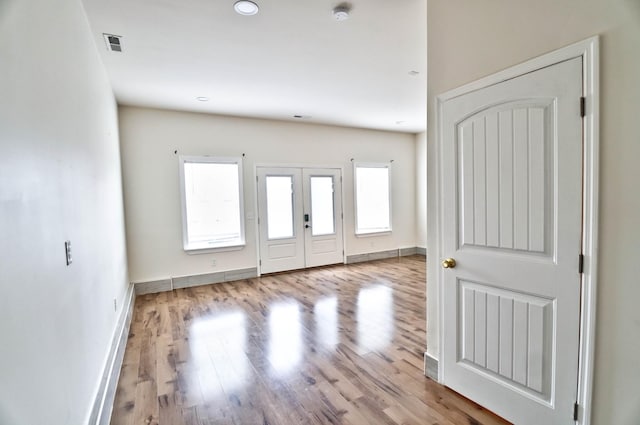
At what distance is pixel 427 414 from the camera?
2117mm

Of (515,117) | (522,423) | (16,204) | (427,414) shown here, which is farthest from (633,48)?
(16,204)

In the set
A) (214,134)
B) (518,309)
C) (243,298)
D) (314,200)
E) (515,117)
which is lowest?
(243,298)

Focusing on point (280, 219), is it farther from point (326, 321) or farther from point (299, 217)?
point (326, 321)

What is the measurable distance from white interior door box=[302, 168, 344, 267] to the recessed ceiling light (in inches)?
156

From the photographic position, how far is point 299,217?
21.0ft

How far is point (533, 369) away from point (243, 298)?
378 cm

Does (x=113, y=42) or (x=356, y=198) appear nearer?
(x=113, y=42)

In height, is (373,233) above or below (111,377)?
above

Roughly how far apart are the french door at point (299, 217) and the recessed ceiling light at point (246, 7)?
11.8 ft

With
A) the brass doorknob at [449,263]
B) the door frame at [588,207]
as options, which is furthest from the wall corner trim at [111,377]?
the door frame at [588,207]

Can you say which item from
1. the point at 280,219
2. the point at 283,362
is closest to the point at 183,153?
the point at 280,219

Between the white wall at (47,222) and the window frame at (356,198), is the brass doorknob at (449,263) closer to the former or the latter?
the white wall at (47,222)

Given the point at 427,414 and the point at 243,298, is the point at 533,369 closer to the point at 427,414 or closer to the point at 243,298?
the point at 427,414

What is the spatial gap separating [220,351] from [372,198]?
5082mm
